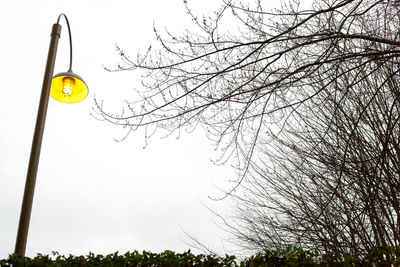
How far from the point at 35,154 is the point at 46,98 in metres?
0.59

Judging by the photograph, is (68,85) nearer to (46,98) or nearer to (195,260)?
(46,98)

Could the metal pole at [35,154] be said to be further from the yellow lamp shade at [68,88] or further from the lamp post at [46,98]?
the yellow lamp shade at [68,88]

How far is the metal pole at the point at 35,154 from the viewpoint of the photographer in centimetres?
283

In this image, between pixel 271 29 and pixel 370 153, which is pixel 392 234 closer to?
pixel 370 153

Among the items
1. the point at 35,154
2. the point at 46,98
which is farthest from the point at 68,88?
the point at 35,154

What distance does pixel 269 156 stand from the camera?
635 centimetres

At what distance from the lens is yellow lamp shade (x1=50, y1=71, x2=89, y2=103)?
3797mm

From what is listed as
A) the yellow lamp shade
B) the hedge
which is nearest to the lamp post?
the yellow lamp shade

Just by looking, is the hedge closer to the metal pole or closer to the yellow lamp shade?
the metal pole

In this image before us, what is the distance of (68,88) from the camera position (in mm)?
3846

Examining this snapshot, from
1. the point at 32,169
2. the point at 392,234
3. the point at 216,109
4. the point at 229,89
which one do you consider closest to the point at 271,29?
the point at 229,89

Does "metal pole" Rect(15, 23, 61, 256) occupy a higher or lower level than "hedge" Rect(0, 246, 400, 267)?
higher

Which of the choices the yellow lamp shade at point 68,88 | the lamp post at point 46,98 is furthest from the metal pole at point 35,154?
the yellow lamp shade at point 68,88

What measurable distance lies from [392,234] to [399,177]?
1.09 metres
